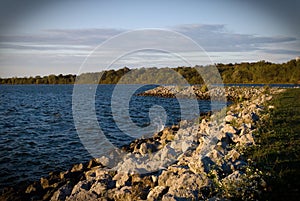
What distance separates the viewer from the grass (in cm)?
474

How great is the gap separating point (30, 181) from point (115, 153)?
2.76m

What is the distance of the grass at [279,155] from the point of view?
4.74 m

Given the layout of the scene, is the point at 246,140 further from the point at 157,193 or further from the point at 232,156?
the point at 157,193

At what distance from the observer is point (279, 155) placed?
6402 millimetres

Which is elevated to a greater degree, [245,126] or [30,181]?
[245,126]

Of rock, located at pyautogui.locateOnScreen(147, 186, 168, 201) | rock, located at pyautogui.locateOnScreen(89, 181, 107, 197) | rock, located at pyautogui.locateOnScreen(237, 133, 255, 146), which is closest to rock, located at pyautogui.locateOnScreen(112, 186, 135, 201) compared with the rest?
rock, located at pyautogui.locateOnScreen(89, 181, 107, 197)

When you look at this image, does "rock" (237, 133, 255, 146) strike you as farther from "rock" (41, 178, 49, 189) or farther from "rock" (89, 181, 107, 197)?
"rock" (41, 178, 49, 189)

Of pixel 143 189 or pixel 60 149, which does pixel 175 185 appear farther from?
pixel 60 149

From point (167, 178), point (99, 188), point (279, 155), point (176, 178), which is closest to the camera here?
point (176, 178)

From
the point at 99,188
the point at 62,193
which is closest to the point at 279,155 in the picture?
the point at 99,188

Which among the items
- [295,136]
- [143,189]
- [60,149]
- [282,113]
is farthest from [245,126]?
[60,149]

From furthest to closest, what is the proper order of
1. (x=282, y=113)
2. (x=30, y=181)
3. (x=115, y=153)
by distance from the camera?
(x=282, y=113) < (x=115, y=153) < (x=30, y=181)

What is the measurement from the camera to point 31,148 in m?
12.3

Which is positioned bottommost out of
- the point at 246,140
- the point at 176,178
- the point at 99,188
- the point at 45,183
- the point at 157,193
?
the point at 45,183
